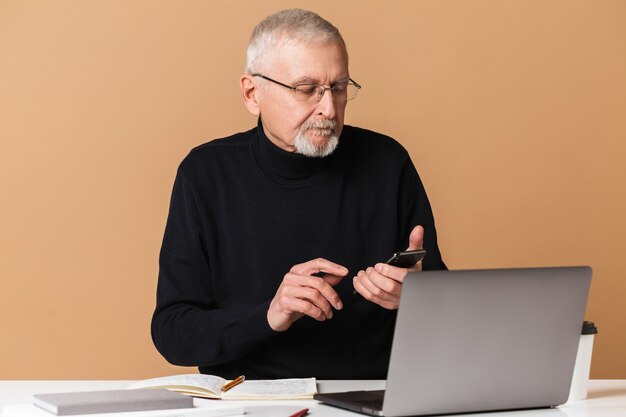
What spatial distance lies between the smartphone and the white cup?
33cm

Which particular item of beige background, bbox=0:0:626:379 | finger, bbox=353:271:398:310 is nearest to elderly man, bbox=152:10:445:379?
finger, bbox=353:271:398:310

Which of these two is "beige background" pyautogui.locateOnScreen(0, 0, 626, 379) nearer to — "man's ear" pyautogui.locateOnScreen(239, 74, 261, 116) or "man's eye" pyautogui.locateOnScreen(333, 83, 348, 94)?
"man's ear" pyautogui.locateOnScreen(239, 74, 261, 116)

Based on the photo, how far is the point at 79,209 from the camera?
350 cm

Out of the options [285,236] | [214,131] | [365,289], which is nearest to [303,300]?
[365,289]

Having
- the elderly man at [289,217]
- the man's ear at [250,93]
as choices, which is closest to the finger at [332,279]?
the elderly man at [289,217]

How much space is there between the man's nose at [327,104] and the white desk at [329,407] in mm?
657

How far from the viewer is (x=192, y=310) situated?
87.0 inches

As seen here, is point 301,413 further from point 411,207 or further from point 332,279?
point 411,207

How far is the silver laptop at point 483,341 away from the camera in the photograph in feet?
4.77

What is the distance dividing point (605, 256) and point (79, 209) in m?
2.03

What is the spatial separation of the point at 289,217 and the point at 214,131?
1202 mm

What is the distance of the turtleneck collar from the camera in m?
2.38

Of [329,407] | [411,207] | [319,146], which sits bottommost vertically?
[329,407]

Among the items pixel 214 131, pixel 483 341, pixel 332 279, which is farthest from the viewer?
pixel 214 131
